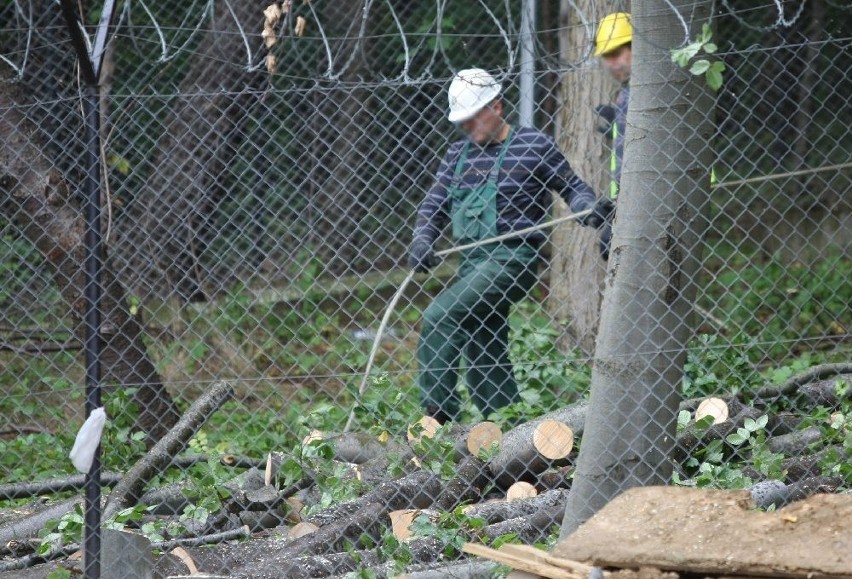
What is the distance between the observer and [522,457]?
4.46 meters

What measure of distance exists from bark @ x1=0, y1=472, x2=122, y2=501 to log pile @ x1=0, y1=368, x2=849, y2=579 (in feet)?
0.04

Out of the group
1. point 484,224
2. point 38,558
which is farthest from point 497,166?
point 38,558

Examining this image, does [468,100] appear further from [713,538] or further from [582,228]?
[713,538]

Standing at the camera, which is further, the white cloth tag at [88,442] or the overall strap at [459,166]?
the overall strap at [459,166]

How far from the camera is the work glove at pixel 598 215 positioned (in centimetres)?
477

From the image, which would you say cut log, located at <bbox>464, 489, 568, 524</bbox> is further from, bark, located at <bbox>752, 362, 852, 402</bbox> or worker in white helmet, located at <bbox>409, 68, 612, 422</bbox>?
bark, located at <bbox>752, 362, 852, 402</bbox>

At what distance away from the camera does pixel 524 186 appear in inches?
198

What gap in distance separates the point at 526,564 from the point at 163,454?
7.23ft

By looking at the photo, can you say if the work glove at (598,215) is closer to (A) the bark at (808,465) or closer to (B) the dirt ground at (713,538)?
(A) the bark at (808,465)

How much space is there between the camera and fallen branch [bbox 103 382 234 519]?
15.1 feet

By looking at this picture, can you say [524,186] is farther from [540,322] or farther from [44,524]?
[44,524]

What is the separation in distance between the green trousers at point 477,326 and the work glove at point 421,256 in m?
0.16

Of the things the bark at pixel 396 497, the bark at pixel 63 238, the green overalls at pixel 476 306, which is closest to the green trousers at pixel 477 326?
the green overalls at pixel 476 306

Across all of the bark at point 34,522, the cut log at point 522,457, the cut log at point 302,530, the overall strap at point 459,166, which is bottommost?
the bark at point 34,522
